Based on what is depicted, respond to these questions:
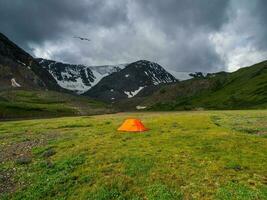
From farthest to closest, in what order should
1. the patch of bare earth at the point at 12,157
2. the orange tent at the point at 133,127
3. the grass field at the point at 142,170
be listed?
the orange tent at the point at 133,127 → the patch of bare earth at the point at 12,157 → the grass field at the point at 142,170

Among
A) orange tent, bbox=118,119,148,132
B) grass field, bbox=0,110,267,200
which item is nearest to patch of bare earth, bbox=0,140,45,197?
grass field, bbox=0,110,267,200

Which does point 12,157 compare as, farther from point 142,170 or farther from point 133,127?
point 133,127

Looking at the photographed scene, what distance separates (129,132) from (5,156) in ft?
57.6

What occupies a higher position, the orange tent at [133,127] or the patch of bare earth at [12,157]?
the orange tent at [133,127]

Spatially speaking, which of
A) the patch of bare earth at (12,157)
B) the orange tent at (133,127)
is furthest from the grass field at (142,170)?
the orange tent at (133,127)

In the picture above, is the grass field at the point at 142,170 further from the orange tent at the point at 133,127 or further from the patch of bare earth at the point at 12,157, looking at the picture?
the orange tent at the point at 133,127

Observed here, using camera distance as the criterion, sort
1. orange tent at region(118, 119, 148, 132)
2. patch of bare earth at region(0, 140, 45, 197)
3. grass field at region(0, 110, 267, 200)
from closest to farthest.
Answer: grass field at region(0, 110, 267, 200) → patch of bare earth at region(0, 140, 45, 197) → orange tent at region(118, 119, 148, 132)

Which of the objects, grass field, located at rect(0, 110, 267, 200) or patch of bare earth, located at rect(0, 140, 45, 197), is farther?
patch of bare earth, located at rect(0, 140, 45, 197)

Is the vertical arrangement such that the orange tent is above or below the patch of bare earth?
above

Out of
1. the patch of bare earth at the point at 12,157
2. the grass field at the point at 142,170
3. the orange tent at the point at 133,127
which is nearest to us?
the grass field at the point at 142,170

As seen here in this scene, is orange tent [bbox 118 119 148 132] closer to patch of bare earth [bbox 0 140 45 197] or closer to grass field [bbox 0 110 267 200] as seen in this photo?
grass field [bbox 0 110 267 200]

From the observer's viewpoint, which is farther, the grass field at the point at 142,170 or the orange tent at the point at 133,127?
the orange tent at the point at 133,127

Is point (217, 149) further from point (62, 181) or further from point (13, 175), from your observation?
point (13, 175)

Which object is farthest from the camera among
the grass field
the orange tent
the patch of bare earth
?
the orange tent
